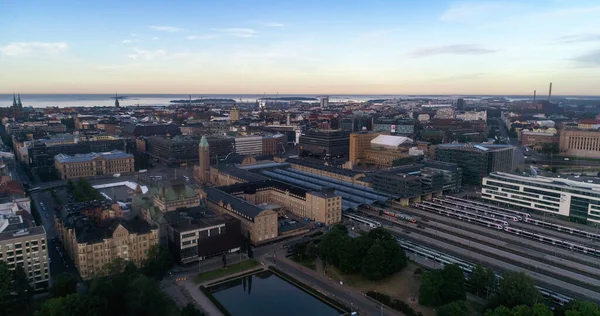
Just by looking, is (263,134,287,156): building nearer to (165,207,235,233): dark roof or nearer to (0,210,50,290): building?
(165,207,235,233): dark roof

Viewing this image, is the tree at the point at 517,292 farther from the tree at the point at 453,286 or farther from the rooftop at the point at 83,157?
the rooftop at the point at 83,157

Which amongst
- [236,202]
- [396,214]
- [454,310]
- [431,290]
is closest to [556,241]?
[396,214]

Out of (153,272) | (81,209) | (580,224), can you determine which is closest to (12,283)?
(153,272)

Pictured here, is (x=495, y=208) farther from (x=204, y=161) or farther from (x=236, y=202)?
(x=204, y=161)

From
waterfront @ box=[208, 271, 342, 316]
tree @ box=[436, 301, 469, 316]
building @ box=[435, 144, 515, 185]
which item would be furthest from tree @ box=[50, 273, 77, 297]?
building @ box=[435, 144, 515, 185]

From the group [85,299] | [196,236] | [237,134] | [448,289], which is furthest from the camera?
[237,134]

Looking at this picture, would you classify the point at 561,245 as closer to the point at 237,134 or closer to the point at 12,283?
the point at 12,283
